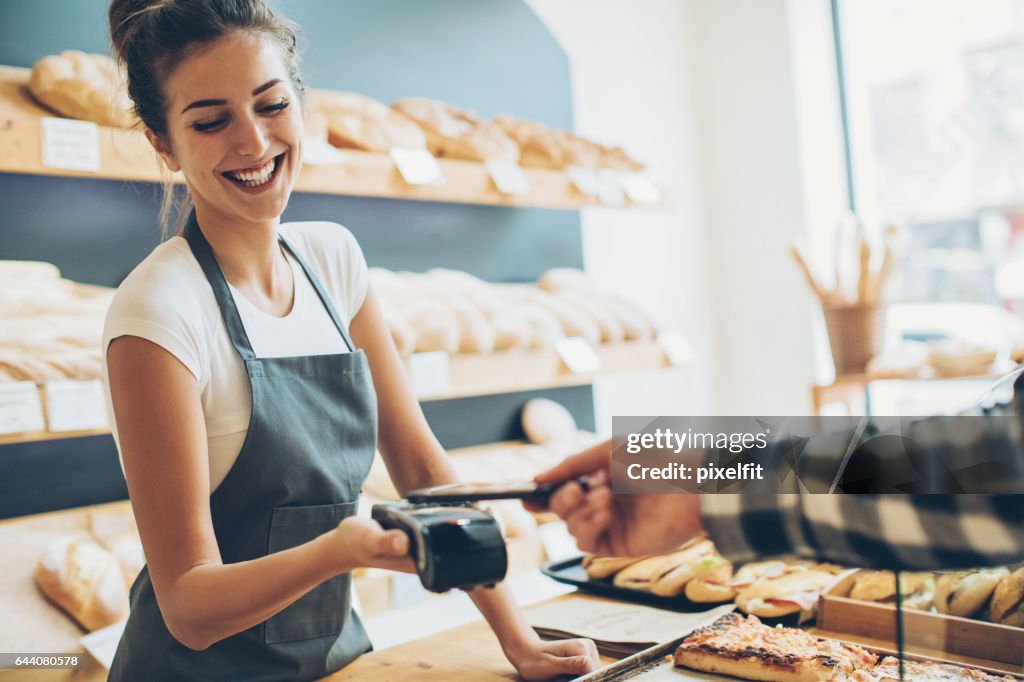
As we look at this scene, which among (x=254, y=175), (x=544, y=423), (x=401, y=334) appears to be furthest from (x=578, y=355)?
(x=254, y=175)

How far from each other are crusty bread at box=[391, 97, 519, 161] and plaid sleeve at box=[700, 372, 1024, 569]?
1.54 m

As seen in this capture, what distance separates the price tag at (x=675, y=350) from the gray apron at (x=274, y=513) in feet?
5.89

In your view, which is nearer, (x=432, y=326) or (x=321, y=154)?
(x=321, y=154)

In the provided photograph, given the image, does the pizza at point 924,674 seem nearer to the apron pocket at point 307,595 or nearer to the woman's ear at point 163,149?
the apron pocket at point 307,595

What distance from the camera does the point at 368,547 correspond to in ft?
3.04

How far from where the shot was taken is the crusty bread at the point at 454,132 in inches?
95.7

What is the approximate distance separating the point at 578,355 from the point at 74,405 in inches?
54.2

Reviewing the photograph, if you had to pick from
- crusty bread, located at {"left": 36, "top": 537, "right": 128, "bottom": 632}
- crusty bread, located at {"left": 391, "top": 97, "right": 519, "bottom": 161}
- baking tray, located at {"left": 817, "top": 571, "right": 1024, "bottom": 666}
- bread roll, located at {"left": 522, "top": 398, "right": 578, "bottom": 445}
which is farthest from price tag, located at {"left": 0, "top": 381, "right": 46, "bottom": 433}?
bread roll, located at {"left": 522, "top": 398, "right": 578, "bottom": 445}

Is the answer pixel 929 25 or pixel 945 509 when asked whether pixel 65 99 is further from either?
pixel 929 25

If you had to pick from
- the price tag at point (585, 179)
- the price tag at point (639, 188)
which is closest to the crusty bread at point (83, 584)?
the price tag at point (585, 179)

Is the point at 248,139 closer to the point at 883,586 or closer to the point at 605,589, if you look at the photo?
the point at 605,589

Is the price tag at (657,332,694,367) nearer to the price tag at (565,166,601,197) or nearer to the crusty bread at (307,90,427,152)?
the price tag at (565,166,601,197)

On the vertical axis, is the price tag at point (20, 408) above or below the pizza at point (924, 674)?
above

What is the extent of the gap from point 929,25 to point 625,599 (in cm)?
354
